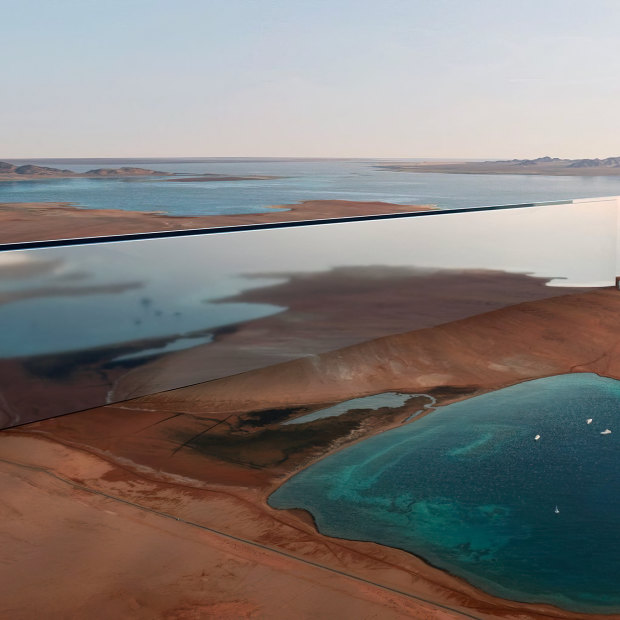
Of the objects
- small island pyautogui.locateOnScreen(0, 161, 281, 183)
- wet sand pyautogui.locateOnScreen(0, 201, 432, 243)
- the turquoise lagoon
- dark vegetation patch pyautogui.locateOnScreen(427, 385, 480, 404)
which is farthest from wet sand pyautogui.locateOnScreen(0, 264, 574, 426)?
small island pyautogui.locateOnScreen(0, 161, 281, 183)

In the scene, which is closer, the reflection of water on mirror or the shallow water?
the reflection of water on mirror

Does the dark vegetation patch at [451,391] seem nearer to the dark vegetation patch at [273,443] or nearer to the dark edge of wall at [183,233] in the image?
the dark vegetation patch at [273,443]

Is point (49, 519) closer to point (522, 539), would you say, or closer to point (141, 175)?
point (522, 539)

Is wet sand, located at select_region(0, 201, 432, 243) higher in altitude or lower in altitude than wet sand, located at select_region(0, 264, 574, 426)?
higher

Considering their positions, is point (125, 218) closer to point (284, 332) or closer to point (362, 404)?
point (284, 332)

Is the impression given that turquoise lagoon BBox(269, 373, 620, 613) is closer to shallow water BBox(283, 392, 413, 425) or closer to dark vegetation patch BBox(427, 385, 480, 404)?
dark vegetation patch BBox(427, 385, 480, 404)

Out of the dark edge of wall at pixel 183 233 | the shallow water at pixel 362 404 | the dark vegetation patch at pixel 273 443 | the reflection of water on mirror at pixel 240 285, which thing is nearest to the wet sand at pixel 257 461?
the dark vegetation patch at pixel 273 443
